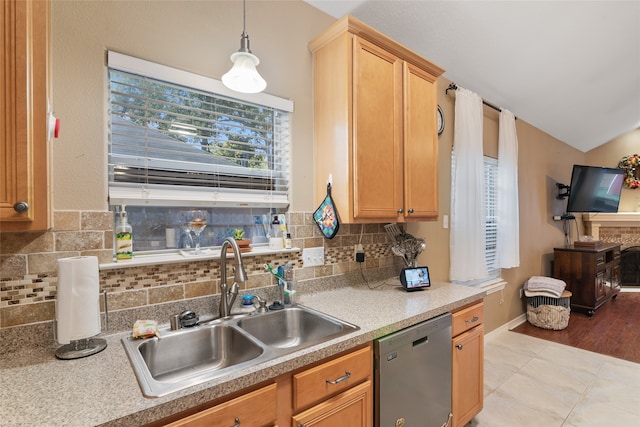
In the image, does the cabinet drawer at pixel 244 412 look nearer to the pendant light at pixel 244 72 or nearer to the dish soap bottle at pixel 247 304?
the dish soap bottle at pixel 247 304

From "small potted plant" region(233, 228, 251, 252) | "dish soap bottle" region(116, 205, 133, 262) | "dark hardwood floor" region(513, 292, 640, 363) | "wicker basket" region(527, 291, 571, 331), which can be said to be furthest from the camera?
"wicker basket" region(527, 291, 571, 331)

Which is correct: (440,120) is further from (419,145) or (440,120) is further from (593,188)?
(593,188)

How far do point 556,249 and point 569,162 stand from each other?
6.28 feet

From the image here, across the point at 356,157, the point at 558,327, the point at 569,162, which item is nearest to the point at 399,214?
the point at 356,157

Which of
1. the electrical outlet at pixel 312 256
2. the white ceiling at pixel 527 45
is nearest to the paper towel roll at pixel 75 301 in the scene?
the electrical outlet at pixel 312 256

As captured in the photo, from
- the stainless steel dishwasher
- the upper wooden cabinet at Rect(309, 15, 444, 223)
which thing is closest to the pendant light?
the upper wooden cabinet at Rect(309, 15, 444, 223)

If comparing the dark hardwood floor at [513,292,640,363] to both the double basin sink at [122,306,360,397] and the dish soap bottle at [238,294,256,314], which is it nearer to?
the double basin sink at [122,306,360,397]

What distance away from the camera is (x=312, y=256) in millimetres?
1996

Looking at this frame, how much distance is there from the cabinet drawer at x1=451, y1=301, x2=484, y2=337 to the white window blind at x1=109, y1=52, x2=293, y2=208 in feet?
4.03

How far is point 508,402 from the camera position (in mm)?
2400

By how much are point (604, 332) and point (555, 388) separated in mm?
1912

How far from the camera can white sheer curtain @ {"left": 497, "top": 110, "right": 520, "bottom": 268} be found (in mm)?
3543

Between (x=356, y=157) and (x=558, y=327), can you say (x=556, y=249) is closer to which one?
(x=558, y=327)

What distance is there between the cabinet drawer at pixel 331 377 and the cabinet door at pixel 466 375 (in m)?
0.75
